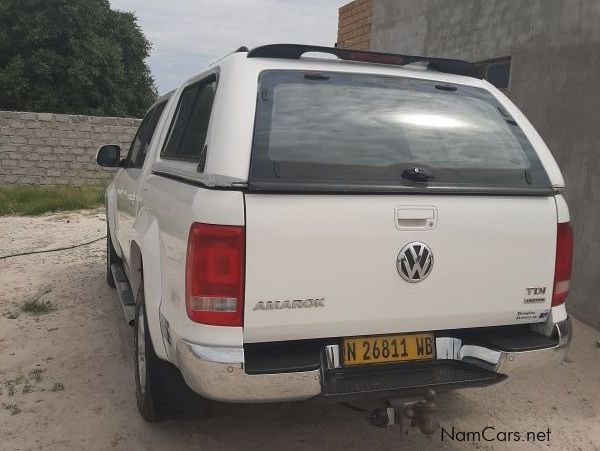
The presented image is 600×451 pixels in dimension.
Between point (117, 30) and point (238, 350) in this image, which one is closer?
point (238, 350)

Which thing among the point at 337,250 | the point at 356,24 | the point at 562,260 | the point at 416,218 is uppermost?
the point at 356,24

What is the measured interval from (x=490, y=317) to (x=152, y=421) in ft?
6.08

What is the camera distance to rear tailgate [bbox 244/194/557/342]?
220 cm

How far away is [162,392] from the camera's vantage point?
2941 millimetres

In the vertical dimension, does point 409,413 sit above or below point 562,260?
below

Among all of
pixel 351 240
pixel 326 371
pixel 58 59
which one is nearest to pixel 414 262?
pixel 351 240

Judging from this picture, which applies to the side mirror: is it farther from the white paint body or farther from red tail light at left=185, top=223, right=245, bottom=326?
red tail light at left=185, top=223, right=245, bottom=326

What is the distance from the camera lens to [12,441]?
2.97 metres

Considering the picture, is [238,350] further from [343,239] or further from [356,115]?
[356,115]

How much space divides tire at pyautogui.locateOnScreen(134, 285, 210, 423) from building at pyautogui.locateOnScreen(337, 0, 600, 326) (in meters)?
3.66

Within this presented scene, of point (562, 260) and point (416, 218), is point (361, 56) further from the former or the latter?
point (562, 260)

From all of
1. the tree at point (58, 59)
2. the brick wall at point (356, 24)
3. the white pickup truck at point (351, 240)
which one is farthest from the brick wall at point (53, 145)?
the white pickup truck at point (351, 240)

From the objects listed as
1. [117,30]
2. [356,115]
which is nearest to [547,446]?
[356,115]

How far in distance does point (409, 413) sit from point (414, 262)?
0.67 meters
